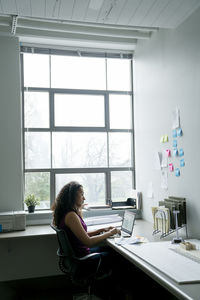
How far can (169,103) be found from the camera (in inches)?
125

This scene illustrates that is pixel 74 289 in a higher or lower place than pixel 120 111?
lower

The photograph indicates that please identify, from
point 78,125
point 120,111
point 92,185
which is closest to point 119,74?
point 120,111

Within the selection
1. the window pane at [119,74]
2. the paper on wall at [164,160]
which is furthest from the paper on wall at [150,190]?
the window pane at [119,74]

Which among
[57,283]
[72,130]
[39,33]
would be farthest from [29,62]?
[57,283]

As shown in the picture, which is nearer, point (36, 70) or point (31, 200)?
point (31, 200)

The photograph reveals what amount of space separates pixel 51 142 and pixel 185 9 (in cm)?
213

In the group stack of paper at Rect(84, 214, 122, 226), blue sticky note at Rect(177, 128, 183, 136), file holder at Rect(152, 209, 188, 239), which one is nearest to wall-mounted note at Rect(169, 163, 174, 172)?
blue sticky note at Rect(177, 128, 183, 136)

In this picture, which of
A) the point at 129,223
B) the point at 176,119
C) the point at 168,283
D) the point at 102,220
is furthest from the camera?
the point at 102,220

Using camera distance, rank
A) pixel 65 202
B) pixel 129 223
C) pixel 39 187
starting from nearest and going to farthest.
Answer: pixel 65 202 → pixel 129 223 → pixel 39 187

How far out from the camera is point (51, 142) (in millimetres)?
3938

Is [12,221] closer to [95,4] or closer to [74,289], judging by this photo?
[74,289]

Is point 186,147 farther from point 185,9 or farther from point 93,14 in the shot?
point 93,14

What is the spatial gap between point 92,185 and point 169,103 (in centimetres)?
149

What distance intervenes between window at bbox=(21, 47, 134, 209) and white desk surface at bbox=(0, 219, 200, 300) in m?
0.62
